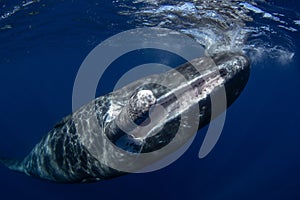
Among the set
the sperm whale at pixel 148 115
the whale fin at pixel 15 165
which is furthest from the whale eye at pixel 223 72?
the whale fin at pixel 15 165

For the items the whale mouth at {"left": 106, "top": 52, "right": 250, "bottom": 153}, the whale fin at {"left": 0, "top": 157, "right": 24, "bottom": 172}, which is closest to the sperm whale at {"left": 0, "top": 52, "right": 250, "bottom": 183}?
the whale mouth at {"left": 106, "top": 52, "right": 250, "bottom": 153}

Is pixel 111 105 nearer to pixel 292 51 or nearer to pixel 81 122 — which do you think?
pixel 81 122

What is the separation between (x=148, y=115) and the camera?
165 inches

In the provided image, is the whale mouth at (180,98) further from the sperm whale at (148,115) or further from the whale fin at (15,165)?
the whale fin at (15,165)

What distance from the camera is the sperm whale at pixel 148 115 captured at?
14.7 ft

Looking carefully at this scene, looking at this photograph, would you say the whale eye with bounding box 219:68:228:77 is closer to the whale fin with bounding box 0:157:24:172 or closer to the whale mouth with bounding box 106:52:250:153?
the whale mouth with bounding box 106:52:250:153

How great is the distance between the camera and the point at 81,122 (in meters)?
5.86

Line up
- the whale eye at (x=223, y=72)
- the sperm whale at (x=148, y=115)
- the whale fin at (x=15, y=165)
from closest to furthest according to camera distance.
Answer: the sperm whale at (x=148, y=115) → the whale eye at (x=223, y=72) → the whale fin at (x=15, y=165)

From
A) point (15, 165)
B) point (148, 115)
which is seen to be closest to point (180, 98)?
point (148, 115)

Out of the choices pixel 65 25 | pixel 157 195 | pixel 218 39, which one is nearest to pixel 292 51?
pixel 218 39

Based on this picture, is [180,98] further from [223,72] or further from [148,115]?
[223,72]

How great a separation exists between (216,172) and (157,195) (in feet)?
41.1

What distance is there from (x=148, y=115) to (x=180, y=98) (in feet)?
2.25

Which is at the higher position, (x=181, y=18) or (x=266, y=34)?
(x=181, y=18)
